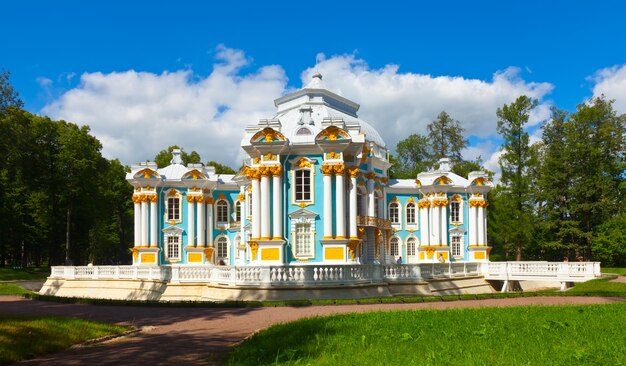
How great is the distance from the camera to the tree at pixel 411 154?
61344mm

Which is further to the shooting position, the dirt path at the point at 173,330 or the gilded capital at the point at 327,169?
the gilded capital at the point at 327,169

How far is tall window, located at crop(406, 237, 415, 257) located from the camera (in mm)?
40000

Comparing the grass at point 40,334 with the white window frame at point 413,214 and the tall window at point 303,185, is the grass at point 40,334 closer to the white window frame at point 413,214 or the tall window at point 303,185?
the tall window at point 303,185

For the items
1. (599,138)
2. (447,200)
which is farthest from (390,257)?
(599,138)

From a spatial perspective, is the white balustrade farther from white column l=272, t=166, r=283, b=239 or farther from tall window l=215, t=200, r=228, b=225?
tall window l=215, t=200, r=228, b=225

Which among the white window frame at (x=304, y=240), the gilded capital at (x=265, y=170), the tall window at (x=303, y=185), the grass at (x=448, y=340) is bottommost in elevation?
the grass at (x=448, y=340)

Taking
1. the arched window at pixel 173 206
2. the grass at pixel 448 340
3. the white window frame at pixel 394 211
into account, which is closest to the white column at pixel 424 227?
the white window frame at pixel 394 211

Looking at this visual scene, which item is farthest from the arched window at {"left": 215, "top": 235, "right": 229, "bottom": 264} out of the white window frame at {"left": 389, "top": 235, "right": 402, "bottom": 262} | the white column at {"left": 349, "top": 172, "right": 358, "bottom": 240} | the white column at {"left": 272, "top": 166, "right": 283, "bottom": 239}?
the white column at {"left": 349, "top": 172, "right": 358, "bottom": 240}

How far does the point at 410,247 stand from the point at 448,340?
32547mm

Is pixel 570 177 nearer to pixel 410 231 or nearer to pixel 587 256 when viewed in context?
pixel 587 256

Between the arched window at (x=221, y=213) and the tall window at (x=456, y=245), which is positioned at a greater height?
the arched window at (x=221, y=213)

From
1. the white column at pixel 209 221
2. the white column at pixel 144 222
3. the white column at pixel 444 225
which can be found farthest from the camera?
the white column at pixel 209 221

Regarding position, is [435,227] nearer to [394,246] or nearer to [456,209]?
[456,209]

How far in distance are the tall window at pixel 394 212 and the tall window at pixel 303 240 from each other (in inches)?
567
